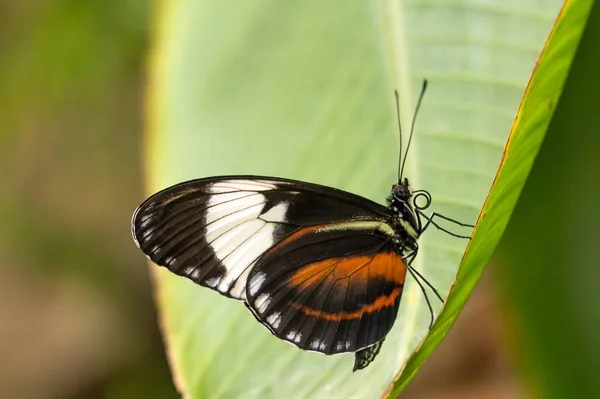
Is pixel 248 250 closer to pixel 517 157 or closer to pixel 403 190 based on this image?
pixel 403 190

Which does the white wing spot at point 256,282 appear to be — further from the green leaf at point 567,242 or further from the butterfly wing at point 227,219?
the green leaf at point 567,242

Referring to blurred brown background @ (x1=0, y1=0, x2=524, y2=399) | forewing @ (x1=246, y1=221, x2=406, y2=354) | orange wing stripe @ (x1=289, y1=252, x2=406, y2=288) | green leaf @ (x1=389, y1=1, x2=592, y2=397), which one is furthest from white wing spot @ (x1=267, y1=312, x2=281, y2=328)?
blurred brown background @ (x1=0, y1=0, x2=524, y2=399)

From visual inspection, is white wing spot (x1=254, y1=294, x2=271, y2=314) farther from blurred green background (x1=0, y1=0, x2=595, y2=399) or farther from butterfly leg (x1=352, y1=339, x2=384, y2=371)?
blurred green background (x1=0, y1=0, x2=595, y2=399)

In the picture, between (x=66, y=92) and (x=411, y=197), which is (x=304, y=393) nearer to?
(x=411, y=197)

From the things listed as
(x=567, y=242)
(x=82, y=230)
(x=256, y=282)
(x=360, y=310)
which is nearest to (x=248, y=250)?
(x=256, y=282)

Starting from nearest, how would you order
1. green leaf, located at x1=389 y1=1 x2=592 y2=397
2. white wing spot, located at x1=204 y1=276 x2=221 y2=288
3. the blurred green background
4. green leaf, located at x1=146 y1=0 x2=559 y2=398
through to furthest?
green leaf, located at x1=389 y1=1 x2=592 y2=397 → green leaf, located at x1=146 y1=0 x2=559 y2=398 → white wing spot, located at x1=204 y1=276 x2=221 y2=288 → the blurred green background

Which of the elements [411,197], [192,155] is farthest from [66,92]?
[411,197]
